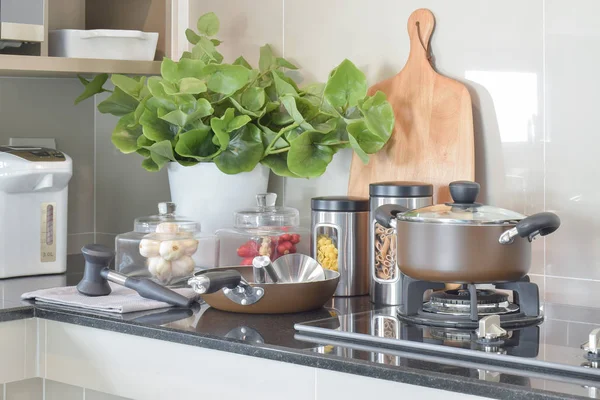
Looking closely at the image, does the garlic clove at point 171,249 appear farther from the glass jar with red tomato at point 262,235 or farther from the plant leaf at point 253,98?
the plant leaf at point 253,98

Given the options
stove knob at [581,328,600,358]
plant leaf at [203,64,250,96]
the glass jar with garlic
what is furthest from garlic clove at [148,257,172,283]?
stove knob at [581,328,600,358]

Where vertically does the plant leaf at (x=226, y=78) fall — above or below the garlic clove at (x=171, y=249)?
above

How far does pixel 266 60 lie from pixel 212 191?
310 mm

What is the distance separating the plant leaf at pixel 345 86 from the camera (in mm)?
1752

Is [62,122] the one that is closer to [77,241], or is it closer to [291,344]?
[77,241]

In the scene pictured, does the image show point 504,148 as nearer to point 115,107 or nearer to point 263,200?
point 263,200

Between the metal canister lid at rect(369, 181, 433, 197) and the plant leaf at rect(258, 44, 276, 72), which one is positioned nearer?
the metal canister lid at rect(369, 181, 433, 197)

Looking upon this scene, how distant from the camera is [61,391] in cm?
200

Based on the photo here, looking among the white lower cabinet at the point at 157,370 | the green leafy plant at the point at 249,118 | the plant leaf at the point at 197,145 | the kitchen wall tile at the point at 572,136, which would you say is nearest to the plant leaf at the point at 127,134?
the green leafy plant at the point at 249,118

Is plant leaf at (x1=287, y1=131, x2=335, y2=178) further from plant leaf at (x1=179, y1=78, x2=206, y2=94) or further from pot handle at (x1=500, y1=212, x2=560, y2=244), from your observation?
pot handle at (x1=500, y1=212, x2=560, y2=244)

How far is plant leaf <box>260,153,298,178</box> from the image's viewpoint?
6.18ft

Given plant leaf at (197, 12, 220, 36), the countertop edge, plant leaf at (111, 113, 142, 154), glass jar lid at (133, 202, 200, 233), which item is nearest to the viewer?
the countertop edge

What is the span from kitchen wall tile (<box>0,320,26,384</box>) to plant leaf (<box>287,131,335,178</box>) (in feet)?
1.93

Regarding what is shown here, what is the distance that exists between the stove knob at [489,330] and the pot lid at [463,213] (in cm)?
14
